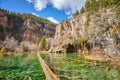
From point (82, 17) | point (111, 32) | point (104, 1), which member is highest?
point (82, 17)

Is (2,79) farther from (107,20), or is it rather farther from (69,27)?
(69,27)

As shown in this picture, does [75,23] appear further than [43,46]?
No

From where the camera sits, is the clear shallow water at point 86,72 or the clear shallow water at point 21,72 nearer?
the clear shallow water at point 86,72

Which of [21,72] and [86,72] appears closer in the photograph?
[86,72]

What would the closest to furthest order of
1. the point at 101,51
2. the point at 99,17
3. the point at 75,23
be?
the point at 99,17, the point at 101,51, the point at 75,23

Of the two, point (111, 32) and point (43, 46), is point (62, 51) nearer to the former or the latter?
point (43, 46)

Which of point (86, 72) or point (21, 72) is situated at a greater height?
point (21, 72)

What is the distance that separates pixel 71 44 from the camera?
100500 millimetres

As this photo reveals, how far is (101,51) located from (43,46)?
3825 inches

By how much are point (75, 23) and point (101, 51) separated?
67.0 metres

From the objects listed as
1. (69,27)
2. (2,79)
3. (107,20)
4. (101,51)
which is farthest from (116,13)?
(69,27)

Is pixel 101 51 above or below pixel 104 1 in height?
below

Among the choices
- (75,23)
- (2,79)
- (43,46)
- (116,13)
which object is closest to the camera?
(2,79)

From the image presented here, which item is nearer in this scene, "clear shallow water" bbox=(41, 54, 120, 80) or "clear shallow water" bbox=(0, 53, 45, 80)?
"clear shallow water" bbox=(41, 54, 120, 80)
